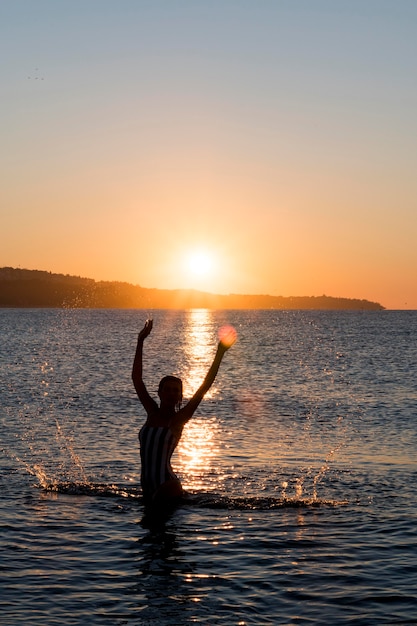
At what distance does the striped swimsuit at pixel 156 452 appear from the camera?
599 inches

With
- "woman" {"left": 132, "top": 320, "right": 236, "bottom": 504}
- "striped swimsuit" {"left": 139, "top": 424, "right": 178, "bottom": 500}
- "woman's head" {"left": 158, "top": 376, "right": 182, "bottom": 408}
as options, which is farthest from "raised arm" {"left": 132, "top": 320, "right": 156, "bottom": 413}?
"striped swimsuit" {"left": 139, "top": 424, "right": 178, "bottom": 500}

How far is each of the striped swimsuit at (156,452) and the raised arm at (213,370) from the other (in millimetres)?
466

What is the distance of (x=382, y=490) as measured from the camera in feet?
66.0

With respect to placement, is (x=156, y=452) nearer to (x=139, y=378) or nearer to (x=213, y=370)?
(x=139, y=378)

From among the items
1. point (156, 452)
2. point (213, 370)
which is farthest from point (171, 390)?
point (213, 370)

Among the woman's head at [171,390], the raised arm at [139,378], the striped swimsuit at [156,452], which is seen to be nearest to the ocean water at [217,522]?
the striped swimsuit at [156,452]

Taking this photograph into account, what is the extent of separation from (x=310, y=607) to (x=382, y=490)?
8430 millimetres

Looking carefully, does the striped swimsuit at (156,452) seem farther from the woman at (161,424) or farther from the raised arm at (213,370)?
the raised arm at (213,370)

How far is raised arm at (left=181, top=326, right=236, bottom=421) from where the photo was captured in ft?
41.3

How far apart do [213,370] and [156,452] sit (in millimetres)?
2297

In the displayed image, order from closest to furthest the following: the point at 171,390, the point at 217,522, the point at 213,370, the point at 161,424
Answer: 1. the point at 213,370
2. the point at 171,390
3. the point at 161,424
4. the point at 217,522

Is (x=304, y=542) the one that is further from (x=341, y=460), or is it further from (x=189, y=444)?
(x=189, y=444)

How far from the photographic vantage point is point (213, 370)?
542 inches

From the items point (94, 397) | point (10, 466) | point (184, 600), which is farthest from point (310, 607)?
point (94, 397)
